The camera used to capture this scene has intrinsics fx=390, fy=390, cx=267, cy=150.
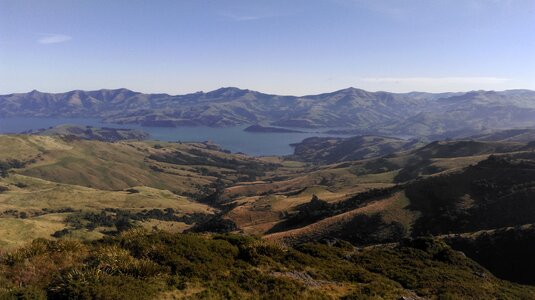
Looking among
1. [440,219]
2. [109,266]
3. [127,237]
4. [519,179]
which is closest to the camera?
[109,266]

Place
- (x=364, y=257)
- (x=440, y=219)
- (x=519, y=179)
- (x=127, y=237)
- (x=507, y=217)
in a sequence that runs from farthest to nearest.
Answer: (x=519, y=179)
(x=440, y=219)
(x=507, y=217)
(x=364, y=257)
(x=127, y=237)

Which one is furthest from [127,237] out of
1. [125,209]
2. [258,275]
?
[125,209]

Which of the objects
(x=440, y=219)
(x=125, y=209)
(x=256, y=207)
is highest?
(x=440, y=219)

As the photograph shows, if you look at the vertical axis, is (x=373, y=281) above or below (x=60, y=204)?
above

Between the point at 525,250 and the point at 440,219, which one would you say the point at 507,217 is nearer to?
the point at 440,219

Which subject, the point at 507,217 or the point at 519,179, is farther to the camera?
the point at 519,179

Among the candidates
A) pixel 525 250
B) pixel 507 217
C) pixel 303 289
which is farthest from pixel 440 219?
pixel 303 289
